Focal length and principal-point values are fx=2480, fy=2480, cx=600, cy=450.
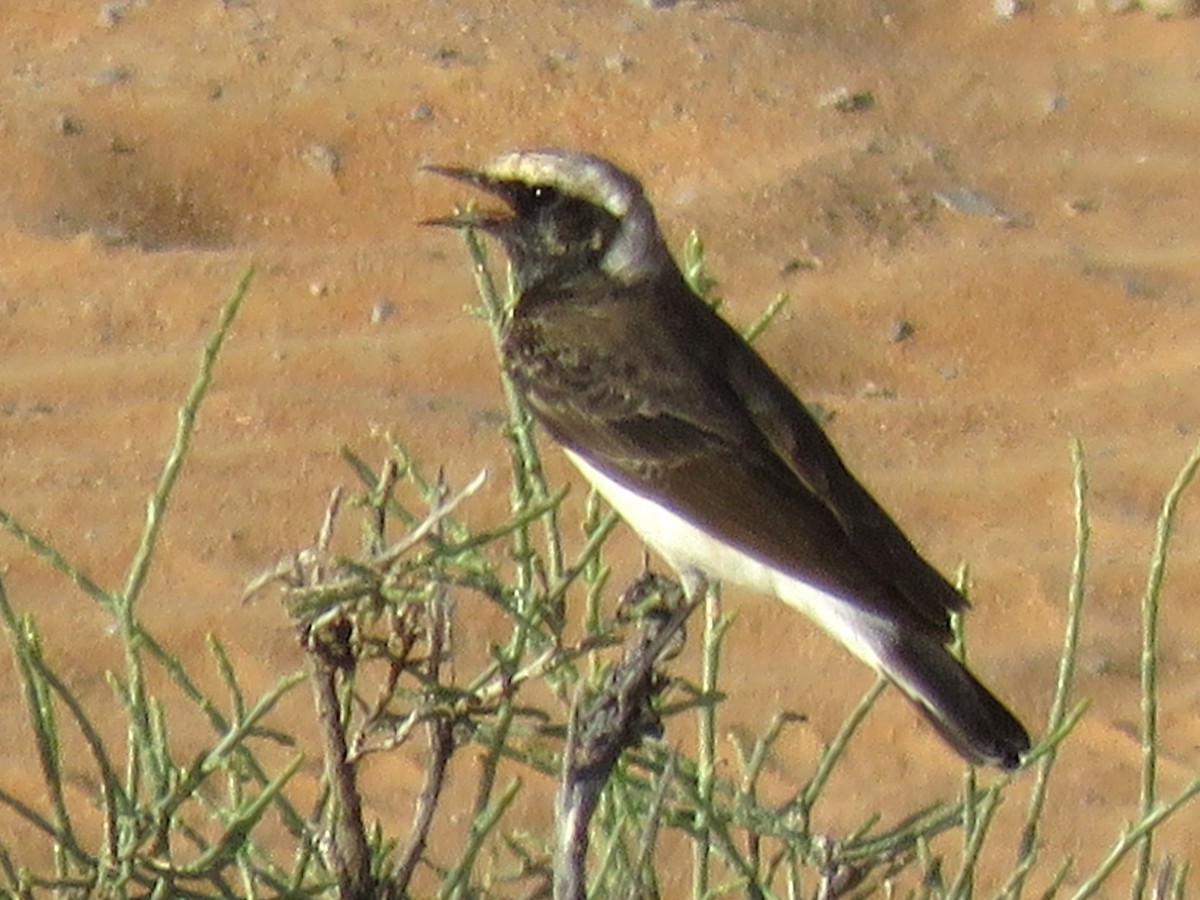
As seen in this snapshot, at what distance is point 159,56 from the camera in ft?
34.9

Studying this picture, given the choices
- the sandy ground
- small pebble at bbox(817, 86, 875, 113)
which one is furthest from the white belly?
small pebble at bbox(817, 86, 875, 113)

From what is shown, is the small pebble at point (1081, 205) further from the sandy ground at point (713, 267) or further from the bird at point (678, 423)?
the bird at point (678, 423)

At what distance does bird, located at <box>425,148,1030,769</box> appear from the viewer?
3979 millimetres

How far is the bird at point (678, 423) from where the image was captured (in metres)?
3.98

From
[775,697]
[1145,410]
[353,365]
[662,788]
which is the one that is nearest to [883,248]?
[1145,410]

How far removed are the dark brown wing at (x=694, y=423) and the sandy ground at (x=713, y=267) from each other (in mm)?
1701

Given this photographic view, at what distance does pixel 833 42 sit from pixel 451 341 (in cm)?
350

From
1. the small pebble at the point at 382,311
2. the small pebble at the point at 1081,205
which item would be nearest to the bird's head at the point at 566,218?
the small pebble at the point at 382,311

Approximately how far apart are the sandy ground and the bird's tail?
2.02m

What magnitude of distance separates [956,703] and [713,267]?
228 inches

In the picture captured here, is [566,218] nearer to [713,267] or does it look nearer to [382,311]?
[382,311]

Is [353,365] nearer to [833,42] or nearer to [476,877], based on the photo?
[476,877]

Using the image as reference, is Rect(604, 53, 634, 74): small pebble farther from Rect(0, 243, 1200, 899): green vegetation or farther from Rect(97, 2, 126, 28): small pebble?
Rect(0, 243, 1200, 899): green vegetation

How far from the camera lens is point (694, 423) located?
4328 millimetres
